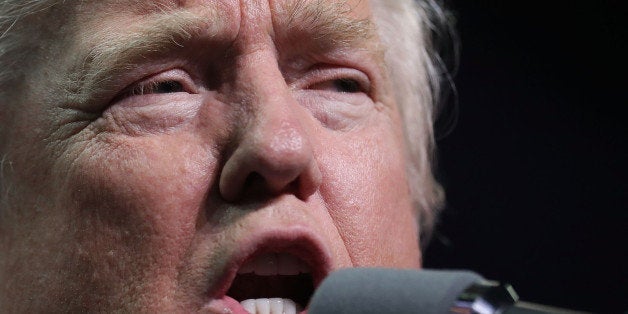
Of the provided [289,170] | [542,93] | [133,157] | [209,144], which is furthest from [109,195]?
[542,93]

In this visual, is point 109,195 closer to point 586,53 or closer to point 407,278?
point 407,278

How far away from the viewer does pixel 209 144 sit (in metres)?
1.45

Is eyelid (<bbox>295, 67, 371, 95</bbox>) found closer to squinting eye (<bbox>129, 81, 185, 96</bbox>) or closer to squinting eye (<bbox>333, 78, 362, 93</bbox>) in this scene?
squinting eye (<bbox>333, 78, 362, 93</bbox>)

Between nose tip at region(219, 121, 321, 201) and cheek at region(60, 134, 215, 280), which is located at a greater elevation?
nose tip at region(219, 121, 321, 201)

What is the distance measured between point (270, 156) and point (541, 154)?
146 cm

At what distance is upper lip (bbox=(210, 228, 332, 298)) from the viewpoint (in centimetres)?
133

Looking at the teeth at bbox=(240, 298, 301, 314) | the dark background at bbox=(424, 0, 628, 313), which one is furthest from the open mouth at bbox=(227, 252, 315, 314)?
the dark background at bbox=(424, 0, 628, 313)

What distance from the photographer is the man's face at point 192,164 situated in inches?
54.2

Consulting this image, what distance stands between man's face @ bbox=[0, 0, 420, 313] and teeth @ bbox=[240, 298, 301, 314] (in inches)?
1.6

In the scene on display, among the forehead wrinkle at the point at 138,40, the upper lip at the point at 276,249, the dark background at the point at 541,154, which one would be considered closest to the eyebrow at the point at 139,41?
the forehead wrinkle at the point at 138,40

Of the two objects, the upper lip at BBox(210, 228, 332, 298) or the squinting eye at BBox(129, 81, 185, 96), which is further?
the squinting eye at BBox(129, 81, 185, 96)

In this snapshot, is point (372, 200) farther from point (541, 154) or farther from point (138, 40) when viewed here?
point (541, 154)

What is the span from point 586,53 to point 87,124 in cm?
163

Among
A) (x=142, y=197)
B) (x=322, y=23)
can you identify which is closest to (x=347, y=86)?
(x=322, y=23)
